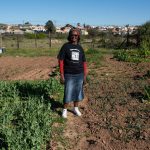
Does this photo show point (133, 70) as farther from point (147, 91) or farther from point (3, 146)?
point (3, 146)

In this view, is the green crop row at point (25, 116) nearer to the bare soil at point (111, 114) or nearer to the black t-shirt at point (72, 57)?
the bare soil at point (111, 114)

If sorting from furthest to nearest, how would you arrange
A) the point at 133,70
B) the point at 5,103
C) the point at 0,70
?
the point at 0,70
the point at 133,70
the point at 5,103

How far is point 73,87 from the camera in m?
7.09

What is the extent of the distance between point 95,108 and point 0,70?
6.98 meters

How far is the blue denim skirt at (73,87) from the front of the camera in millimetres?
6977

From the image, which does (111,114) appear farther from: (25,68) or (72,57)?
(25,68)

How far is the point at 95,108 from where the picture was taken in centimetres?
775

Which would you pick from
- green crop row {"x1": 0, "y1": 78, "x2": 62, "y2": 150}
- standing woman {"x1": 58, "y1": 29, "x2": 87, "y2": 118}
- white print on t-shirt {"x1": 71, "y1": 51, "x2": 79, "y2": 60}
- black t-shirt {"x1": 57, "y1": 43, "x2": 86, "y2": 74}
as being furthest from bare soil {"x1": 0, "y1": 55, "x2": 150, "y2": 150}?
white print on t-shirt {"x1": 71, "y1": 51, "x2": 79, "y2": 60}

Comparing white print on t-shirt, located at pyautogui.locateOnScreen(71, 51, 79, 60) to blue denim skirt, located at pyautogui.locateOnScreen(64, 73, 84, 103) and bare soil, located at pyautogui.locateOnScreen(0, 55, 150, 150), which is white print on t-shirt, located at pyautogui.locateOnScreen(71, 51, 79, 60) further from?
bare soil, located at pyautogui.locateOnScreen(0, 55, 150, 150)

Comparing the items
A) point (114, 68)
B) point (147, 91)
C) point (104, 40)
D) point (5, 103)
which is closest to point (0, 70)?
point (114, 68)

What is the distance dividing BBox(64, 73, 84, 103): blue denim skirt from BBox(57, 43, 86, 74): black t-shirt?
0.10 metres

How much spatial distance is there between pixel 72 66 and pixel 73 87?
16.4 inches

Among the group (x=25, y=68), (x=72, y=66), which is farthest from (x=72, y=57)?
(x=25, y=68)

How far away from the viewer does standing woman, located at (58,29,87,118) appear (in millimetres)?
6766
